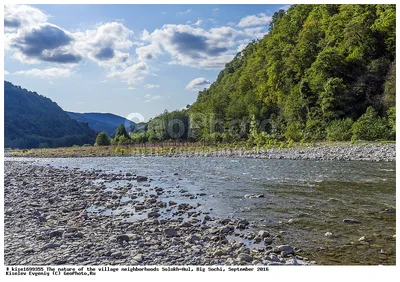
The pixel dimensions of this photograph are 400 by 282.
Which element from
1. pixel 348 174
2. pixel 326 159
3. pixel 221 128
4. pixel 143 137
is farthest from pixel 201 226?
pixel 143 137

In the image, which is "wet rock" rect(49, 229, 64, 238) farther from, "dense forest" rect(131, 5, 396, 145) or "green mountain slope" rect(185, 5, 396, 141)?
"green mountain slope" rect(185, 5, 396, 141)

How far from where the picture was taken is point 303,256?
17.0 ft

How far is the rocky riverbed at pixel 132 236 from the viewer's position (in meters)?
5.04

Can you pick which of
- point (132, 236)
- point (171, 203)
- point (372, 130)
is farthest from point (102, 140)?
point (132, 236)

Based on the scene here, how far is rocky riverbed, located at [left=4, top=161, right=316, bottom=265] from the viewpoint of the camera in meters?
5.04

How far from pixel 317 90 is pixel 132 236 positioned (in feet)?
154

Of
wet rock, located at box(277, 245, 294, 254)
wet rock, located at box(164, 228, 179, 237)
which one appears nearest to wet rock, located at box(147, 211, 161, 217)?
wet rock, located at box(164, 228, 179, 237)

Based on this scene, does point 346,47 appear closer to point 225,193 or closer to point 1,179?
point 225,193

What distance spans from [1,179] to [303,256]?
611 centimetres

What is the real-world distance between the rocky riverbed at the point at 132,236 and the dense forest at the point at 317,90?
99.1ft

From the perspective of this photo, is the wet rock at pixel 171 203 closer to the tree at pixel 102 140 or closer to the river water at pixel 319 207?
the river water at pixel 319 207

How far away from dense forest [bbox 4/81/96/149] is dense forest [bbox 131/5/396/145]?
78236mm

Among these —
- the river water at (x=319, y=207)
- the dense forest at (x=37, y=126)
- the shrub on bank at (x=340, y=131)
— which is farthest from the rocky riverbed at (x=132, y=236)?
the dense forest at (x=37, y=126)

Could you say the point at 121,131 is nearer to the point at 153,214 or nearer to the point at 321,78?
the point at 321,78
